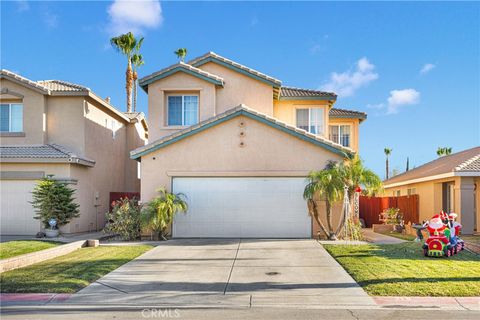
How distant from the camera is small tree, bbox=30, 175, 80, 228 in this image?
18.4 metres

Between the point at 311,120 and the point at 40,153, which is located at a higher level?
the point at 311,120

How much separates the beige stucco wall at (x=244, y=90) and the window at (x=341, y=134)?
6.55 metres

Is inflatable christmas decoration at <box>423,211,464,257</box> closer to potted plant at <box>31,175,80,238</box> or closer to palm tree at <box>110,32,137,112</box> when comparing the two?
potted plant at <box>31,175,80,238</box>

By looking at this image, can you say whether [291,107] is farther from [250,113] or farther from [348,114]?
[250,113]

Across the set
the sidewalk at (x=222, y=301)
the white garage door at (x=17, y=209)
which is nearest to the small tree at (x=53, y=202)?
the white garage door at (x=17, y=209)

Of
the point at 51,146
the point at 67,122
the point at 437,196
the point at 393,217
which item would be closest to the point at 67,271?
the point at 51,146

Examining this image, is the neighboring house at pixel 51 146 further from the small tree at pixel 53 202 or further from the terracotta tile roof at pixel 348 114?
the terracotta tile roof at pixel 348 114

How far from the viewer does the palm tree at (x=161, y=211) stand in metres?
17.1

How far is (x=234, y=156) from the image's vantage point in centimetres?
1852

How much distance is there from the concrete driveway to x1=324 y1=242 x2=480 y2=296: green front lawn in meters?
0.41

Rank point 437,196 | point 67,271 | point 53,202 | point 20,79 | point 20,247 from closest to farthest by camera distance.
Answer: point 67,271 → point 20,247 → point 53,202 → point 20,79 → point 437,196

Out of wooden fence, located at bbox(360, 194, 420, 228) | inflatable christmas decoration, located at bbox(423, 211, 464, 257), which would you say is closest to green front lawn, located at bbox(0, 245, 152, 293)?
inflatable christmas decoration, located at bbox(423, 211, 464, 257)

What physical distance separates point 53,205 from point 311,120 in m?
13.3

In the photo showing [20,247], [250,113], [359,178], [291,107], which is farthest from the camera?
[291,107]
